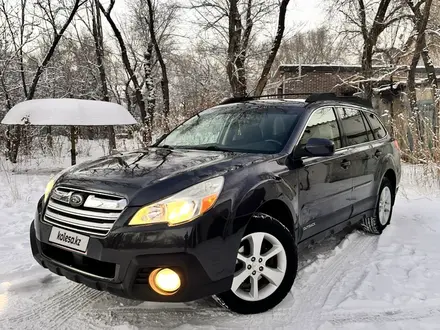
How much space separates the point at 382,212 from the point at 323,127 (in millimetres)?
1815

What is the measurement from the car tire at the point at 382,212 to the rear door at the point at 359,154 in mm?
295

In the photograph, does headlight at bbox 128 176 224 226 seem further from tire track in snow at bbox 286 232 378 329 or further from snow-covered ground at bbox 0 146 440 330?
tire track in snow at bbox 286 232 378 329

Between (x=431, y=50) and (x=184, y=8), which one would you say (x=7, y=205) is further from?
(x=431, y=50)

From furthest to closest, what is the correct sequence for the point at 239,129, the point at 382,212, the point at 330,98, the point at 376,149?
1. the point at 382,212
2. the point at 376,149
3. the point at 330,98
4. the point at 239,129

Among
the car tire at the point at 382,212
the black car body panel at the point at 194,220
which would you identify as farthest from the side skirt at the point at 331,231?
the car tire at the point at 382,212

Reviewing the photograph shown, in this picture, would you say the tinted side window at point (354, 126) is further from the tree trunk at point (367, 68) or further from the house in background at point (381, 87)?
the tree trunk at point (367, 68)

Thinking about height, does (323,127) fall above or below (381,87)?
below

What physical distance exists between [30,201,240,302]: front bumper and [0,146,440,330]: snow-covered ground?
434mm

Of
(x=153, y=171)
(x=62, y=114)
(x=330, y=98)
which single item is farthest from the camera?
(x=62, y=114)

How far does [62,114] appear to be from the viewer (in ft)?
30.1

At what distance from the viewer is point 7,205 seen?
20.4 ft

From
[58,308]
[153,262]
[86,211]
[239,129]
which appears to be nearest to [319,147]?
[239,129]

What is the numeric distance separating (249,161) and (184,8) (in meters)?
14.4

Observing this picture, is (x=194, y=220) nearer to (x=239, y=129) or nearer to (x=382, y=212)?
(x=239, y=129)
